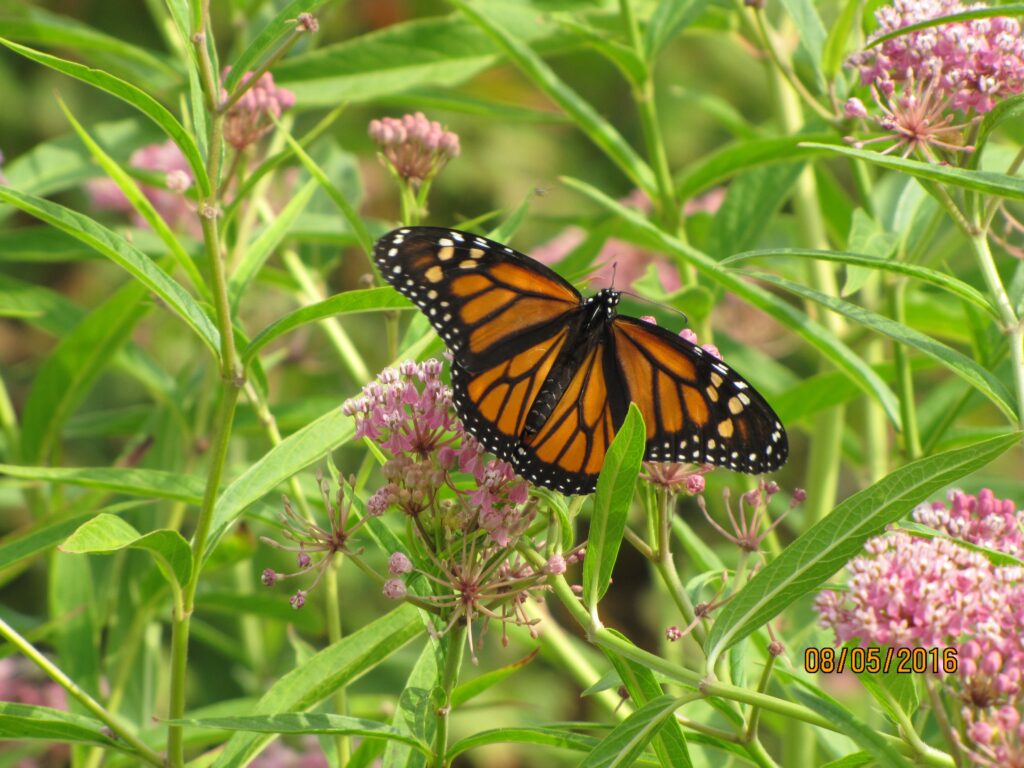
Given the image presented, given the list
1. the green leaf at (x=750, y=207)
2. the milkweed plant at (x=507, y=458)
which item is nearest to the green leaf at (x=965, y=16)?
the milkweed plant at (x=507, y=458)

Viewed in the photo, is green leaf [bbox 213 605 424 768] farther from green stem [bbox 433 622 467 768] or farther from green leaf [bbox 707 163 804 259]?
green leaf [bbox 707 163 804 259]

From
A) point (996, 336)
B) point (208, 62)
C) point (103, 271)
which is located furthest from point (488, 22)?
point (103, 271)

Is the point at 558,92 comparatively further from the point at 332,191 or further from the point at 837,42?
the point at 332,191

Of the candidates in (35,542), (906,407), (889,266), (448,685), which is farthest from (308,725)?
(906,407)

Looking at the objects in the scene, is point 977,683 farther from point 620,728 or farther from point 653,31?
point 653,31

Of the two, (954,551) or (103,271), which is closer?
(954,551)

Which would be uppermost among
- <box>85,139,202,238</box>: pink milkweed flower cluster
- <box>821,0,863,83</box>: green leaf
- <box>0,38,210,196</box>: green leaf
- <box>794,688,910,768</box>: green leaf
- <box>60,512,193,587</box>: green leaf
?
<box>85,139,202,238</box>: pink milkweed flower cluster

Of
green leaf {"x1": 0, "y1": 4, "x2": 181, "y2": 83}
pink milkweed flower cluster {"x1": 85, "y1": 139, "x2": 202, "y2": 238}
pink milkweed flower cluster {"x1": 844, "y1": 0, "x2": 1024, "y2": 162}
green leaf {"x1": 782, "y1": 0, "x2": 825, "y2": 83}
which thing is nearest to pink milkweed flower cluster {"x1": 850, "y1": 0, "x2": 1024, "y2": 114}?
pink milkweed flower cluster {"x1": 844, "y1": 0, "x2": 1024, "y2": 162}
